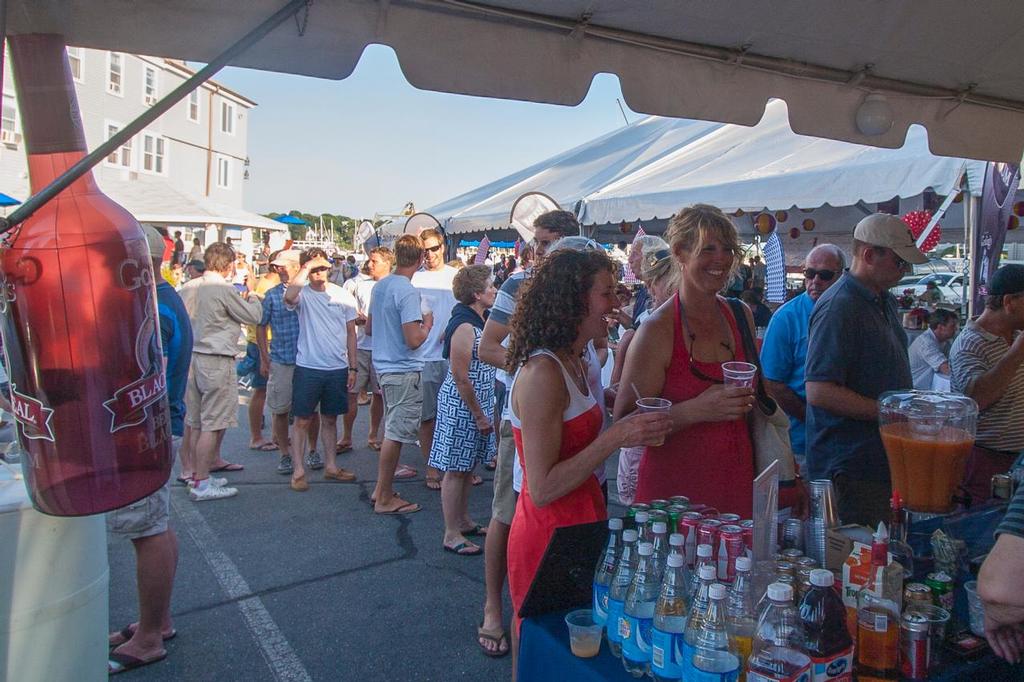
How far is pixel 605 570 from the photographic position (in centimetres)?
167

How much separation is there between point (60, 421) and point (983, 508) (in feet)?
8.10

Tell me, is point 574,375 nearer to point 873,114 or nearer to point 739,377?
point 739,377

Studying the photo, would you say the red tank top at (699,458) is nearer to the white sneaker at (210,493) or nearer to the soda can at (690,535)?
the soda can at (690,535)

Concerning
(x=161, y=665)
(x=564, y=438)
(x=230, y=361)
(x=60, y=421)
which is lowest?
(x=161, y=665)

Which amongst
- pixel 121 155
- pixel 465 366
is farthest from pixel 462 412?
pixel 121 155

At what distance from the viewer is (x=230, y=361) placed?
18.3 ft

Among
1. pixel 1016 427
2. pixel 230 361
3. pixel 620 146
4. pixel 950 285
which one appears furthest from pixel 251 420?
pixel 950 285

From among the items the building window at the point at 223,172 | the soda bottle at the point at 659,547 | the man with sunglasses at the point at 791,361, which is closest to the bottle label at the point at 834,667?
the soda bottle at the point at 659,547

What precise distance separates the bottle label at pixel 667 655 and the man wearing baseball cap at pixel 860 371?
66.8 inches

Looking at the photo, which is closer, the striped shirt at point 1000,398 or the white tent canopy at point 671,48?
the white tent canopy at point 671,48

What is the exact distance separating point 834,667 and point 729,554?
301 millimetres

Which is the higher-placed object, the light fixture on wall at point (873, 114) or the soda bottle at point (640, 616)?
the light fixture on wall at point (873, 114)

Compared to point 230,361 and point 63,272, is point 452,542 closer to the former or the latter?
point 230,361

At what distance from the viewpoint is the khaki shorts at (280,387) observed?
5.95 metres
